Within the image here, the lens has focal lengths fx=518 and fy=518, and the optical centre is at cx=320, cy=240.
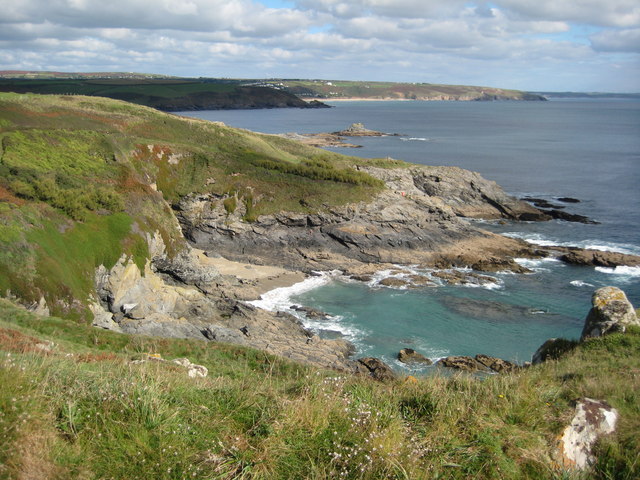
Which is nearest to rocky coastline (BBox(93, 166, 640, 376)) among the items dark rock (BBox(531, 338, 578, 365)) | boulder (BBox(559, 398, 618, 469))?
dark rock (BBox(531, 338, 578, 365))

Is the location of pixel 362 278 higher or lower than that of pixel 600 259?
lower

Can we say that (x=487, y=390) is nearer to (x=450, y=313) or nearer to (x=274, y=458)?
(x=274, y=458)

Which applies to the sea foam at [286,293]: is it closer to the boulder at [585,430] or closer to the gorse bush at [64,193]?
the gorse bush at [64,193]

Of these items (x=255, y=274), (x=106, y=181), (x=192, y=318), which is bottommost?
(x=192, y=318)

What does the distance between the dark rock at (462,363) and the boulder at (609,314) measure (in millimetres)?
10576

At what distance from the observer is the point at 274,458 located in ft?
21.3

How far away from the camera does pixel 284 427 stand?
23.0ft

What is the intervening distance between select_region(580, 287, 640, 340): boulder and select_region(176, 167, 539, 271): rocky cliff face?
27.1m

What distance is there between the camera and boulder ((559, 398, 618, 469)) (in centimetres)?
723

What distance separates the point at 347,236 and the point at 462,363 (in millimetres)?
20315

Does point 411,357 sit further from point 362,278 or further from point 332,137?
point 332,137

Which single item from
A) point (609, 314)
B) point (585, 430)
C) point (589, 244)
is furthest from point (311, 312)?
point (589, 244)

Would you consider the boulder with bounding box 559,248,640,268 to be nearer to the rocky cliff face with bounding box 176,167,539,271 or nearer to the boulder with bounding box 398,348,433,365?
the rocky cliff face with bounding box 176,167,539,271

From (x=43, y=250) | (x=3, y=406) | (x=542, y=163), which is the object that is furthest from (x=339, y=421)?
(x=542, y=163)
